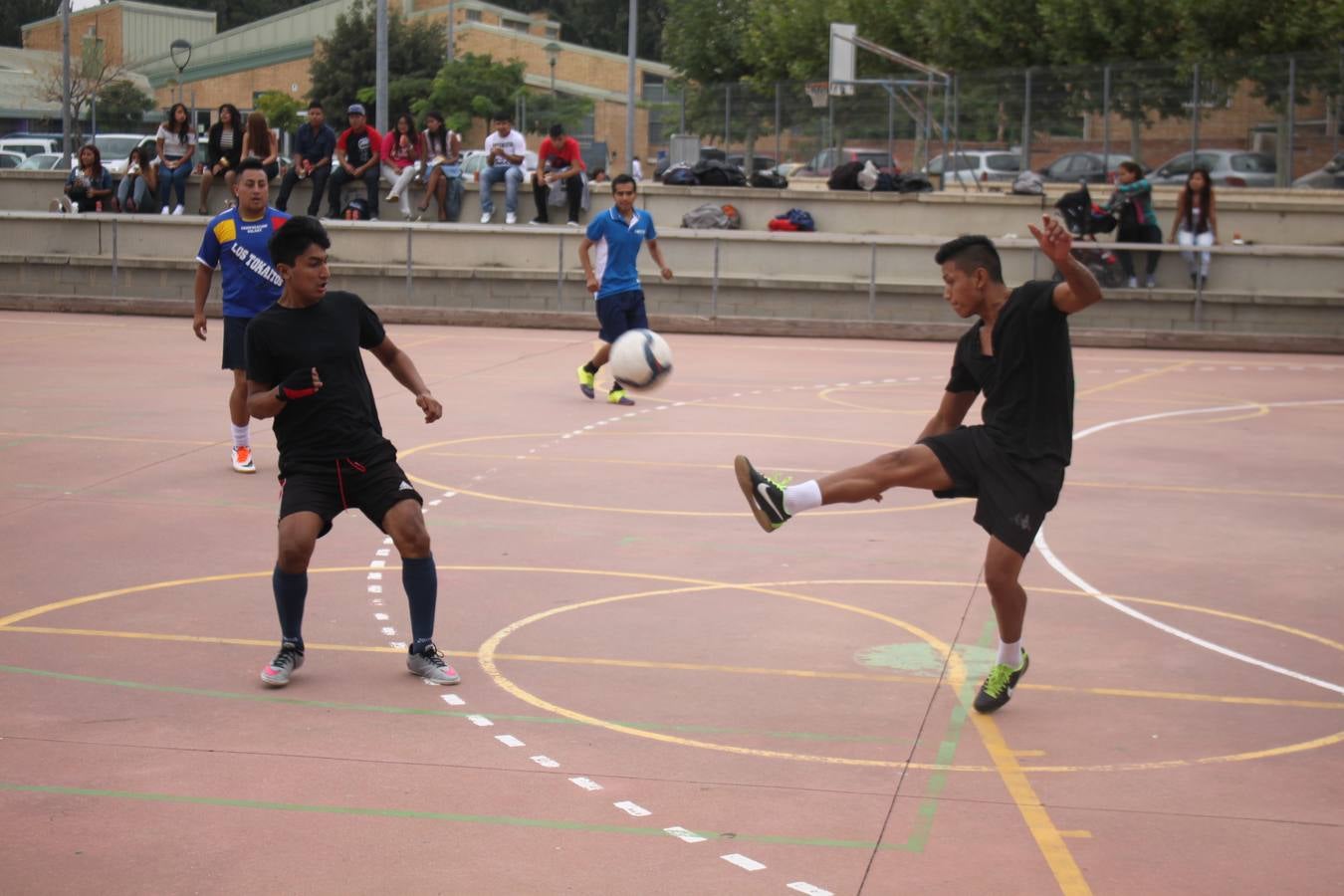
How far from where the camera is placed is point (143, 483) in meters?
11.2

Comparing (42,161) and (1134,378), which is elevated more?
(42,161)

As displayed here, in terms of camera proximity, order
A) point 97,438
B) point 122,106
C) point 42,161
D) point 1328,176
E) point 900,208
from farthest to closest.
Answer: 1. point 122,106
2. point 42,161
3. point 1328,176
4. point 900,208
5. point 97,438

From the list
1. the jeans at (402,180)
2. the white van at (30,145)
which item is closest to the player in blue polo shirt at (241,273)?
the jeans at (402,180)

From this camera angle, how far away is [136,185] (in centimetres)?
2667

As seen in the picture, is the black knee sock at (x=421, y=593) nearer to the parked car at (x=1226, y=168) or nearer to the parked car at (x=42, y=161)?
the parked car at (x=1226, y=168)

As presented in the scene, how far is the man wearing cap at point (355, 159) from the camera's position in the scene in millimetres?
25263

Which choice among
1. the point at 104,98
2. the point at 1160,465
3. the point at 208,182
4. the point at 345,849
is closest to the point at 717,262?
the point at 208,182

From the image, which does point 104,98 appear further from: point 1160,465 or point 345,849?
point 345,849

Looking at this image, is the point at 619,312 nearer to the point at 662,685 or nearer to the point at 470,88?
the point at 662,685

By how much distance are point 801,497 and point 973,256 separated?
3.88 feet

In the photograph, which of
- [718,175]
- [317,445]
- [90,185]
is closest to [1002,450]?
[317,445]

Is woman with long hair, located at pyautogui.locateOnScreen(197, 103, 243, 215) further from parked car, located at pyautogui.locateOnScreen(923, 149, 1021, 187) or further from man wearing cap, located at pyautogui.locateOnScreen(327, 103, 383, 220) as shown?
parked car, located at pyautogui.locateOnScreen(923, 149, 1021, 187)

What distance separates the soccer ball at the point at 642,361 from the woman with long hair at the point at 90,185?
56.8 ft

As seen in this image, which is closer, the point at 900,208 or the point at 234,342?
the point at 234,342
